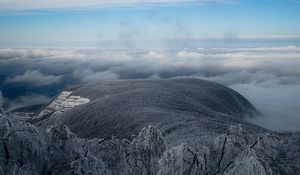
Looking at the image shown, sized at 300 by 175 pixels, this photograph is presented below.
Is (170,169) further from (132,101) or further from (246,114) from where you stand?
(246,114)

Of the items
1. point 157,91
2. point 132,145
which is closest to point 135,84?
point 157,91

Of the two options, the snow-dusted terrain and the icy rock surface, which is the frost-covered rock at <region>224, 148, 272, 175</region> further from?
the icy rock surface

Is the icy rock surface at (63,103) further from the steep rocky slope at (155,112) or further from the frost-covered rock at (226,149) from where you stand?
the frost-covered rock at (226,149)

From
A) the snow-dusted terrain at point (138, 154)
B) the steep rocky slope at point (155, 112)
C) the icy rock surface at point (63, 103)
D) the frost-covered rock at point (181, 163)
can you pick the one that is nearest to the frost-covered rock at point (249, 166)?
the snow-dusted terrain at point (138, 154)

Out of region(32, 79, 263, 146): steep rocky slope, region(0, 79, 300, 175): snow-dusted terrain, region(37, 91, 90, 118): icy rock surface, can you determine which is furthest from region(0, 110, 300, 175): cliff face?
region(37, 91, 90, 118): icy rock surface

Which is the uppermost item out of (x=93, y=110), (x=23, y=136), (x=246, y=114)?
(x=23, y=136)
